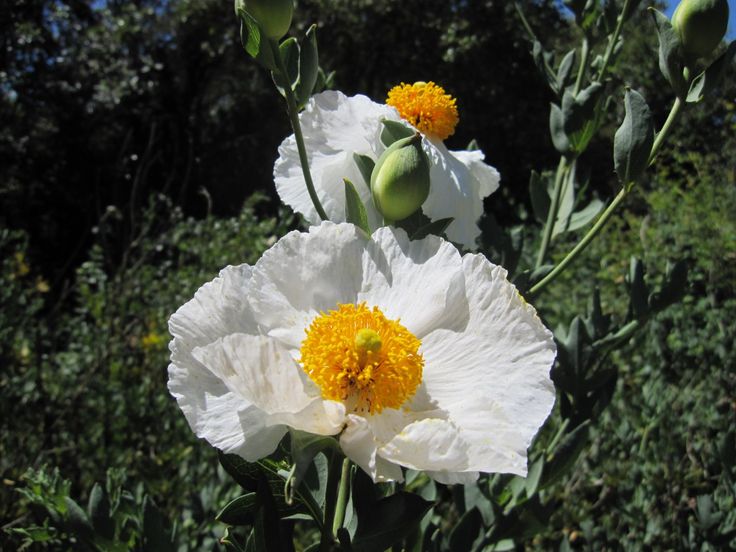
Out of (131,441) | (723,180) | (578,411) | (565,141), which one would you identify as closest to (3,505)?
(131,441)

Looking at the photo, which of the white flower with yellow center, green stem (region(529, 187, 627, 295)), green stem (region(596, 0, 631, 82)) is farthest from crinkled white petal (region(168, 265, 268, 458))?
green stem (region(596, 0, 631, 82))

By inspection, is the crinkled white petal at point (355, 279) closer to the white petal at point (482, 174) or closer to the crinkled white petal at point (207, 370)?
the crinkled white petal at point (207, 370)

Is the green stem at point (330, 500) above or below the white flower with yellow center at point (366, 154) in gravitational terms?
below

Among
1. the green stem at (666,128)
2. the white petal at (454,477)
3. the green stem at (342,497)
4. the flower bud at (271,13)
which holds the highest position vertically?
the flower bud at (271,13)

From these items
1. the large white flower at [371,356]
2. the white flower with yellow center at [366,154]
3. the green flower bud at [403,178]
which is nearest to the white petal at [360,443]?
the large white flower at [371,356]

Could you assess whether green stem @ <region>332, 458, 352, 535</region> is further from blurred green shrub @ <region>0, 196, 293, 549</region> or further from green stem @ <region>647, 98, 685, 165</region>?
blurred green shrub @ <region>0, 196, 293, 549</region>

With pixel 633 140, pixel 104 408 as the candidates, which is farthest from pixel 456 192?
pixel 104 408

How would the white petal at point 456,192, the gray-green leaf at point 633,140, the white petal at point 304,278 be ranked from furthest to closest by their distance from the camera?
the white petal at point 456,192 → the gray-green leaf at point 633,140 → the white petal at point 304,278
